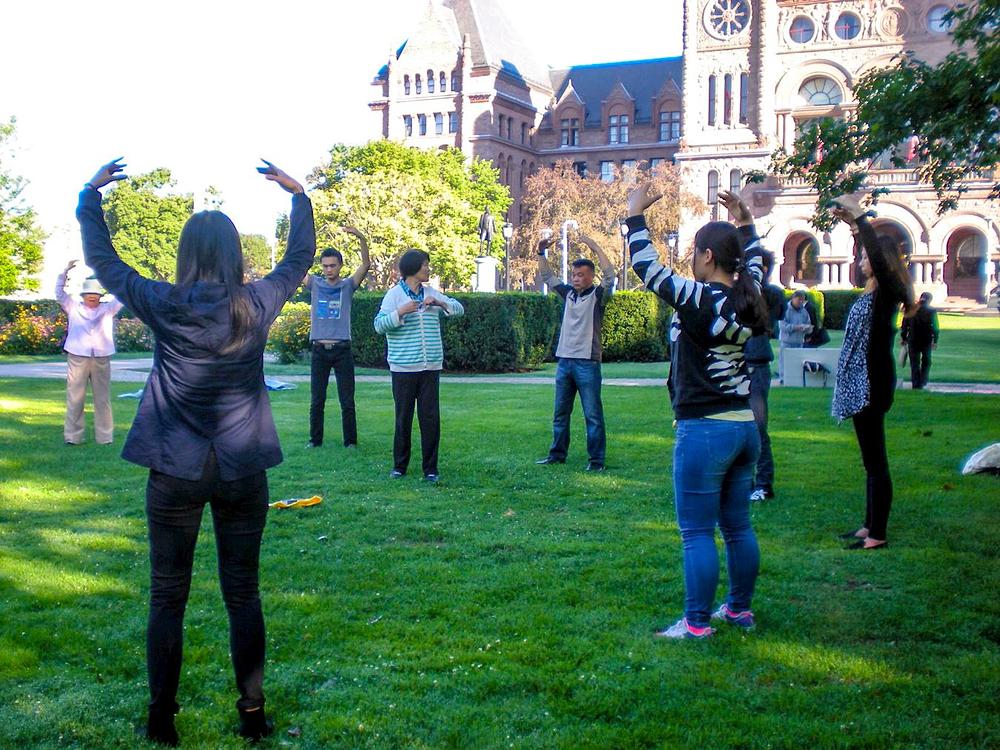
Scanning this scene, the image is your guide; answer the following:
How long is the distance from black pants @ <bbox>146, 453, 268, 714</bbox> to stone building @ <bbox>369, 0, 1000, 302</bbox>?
4883 centimetres

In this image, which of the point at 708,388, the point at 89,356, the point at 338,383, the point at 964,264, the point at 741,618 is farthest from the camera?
the point at 964,264

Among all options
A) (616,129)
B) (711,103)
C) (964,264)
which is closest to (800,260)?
(964,264)

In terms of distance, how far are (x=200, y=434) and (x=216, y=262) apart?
2.08 feet

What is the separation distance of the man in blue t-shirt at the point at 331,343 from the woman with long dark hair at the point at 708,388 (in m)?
6.64

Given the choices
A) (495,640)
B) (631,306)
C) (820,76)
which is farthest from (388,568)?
(820,76)

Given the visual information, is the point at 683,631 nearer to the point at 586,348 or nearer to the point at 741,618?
the point at 741,618

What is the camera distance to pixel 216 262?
3.76m

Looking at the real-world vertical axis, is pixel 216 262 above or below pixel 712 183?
Answer: below

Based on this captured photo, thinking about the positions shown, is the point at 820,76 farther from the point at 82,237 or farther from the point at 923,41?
the point at 82,237

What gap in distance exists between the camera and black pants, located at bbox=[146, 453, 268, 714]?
3723mm

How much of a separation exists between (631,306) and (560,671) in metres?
23.3

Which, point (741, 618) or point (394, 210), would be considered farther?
point (394, 210)

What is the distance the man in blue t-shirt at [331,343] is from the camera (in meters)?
11.1

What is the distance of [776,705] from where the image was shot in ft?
13.8
